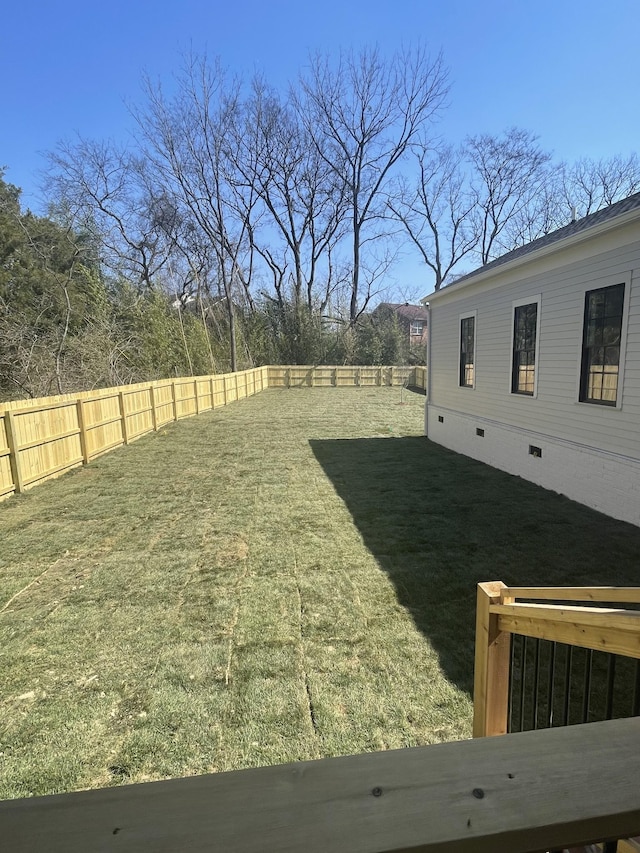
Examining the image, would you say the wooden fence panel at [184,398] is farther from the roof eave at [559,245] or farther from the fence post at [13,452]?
the roof eave at [559,245]

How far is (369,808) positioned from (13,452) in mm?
6739

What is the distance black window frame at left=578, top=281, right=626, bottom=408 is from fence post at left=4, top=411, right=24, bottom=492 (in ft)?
24.0

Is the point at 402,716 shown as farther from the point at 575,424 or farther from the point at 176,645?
the point at 575,424

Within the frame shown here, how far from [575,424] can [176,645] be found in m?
5.29

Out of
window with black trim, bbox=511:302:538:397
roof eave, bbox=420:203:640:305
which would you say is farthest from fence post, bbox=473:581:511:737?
window with black trim, bbox=511:302:538:397

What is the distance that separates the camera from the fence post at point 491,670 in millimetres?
1980

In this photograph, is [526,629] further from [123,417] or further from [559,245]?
[123,417]

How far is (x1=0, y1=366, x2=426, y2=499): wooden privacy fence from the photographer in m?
5.90

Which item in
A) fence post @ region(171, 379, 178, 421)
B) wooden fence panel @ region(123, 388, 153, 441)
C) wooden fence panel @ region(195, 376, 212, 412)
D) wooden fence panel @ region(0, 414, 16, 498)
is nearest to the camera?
wooden fence panel @ region(0, 414, 16, 498)

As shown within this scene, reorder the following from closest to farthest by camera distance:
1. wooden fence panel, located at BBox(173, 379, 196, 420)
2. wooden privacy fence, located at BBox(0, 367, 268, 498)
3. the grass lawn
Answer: the grass lawn → wooden privacy fence, located at BBox(0, 367, 268, 498) → wooden fence panel, located at BBox(173, 379, 196, 420)

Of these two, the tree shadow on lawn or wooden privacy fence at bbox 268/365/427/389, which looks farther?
wooden privacy fence at bbox 268/365/427/389

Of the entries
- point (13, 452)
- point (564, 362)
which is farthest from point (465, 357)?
point (13, 452)

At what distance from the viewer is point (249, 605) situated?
3.35 meters

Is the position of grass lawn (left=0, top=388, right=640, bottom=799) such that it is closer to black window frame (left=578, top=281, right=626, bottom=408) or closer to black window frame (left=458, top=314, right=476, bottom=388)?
black window frame (left=578, top=281, right=626, bottom=408)
